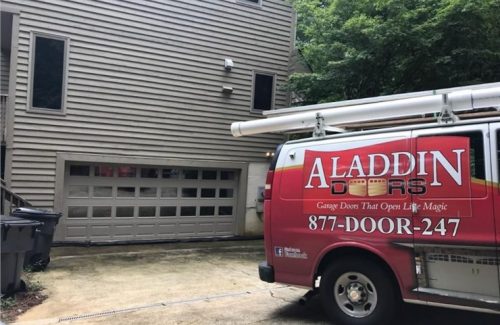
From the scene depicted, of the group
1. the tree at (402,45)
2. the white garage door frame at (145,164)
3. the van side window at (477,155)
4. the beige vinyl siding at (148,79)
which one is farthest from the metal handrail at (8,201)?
the van side window at (477,155)

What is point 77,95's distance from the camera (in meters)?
11.1

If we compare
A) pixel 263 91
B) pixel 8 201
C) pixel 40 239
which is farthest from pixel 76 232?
pixel 263 91

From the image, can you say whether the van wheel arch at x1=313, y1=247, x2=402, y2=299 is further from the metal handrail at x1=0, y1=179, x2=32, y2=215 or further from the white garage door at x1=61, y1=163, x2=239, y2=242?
the white garage door at x1=61, y1=163, x2=239, y2=242

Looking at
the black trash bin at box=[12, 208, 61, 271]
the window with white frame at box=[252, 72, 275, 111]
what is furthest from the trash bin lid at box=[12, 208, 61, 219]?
the window with white frame at box=[252, 72, 275, 111]

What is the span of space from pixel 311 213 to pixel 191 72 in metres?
7.88

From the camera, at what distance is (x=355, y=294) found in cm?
515

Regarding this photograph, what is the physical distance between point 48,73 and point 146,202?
365 cm

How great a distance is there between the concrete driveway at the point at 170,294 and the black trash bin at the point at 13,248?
522 mm

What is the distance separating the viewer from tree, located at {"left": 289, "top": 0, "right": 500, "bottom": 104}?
9.09 metres

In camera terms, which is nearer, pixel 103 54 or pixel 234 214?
pixel 103 54

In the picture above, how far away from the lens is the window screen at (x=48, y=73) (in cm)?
1072

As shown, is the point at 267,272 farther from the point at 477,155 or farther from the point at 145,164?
the point at 145,164

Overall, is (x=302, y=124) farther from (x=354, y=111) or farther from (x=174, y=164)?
(x=174, y=164)

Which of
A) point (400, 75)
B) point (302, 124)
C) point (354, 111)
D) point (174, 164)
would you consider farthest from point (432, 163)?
point (174, 164)
